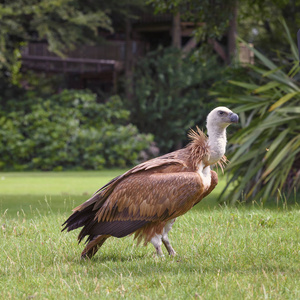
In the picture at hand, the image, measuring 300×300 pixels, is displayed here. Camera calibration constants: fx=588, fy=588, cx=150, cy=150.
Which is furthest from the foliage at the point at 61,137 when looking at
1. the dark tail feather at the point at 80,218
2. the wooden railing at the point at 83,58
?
the dark tail feather at the point at 80,218

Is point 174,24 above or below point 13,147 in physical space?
above

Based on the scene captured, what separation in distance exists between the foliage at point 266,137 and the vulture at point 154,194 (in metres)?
3.01

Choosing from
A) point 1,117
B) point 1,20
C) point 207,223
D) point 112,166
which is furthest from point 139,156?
point 207,223

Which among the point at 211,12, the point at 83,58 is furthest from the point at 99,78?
the point at 211,12

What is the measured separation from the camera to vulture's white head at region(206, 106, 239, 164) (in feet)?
16.4

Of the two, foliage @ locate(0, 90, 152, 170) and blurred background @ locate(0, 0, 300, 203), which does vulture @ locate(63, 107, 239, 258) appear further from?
foliage @ locate(0, 90, 152, 170)

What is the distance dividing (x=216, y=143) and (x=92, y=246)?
138 centimetres

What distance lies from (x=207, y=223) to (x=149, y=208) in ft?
6.78

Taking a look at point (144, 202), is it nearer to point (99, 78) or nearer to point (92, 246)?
point (92, 246)

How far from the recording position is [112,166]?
20156 millimetres

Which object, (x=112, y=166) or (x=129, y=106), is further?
(x=129, y=106)

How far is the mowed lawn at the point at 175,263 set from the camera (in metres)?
3.97

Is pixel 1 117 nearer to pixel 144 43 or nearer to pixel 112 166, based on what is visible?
pixel 112 166

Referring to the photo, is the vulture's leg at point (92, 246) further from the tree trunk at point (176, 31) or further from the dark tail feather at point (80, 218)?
the tree trunk at point (176, 31)
